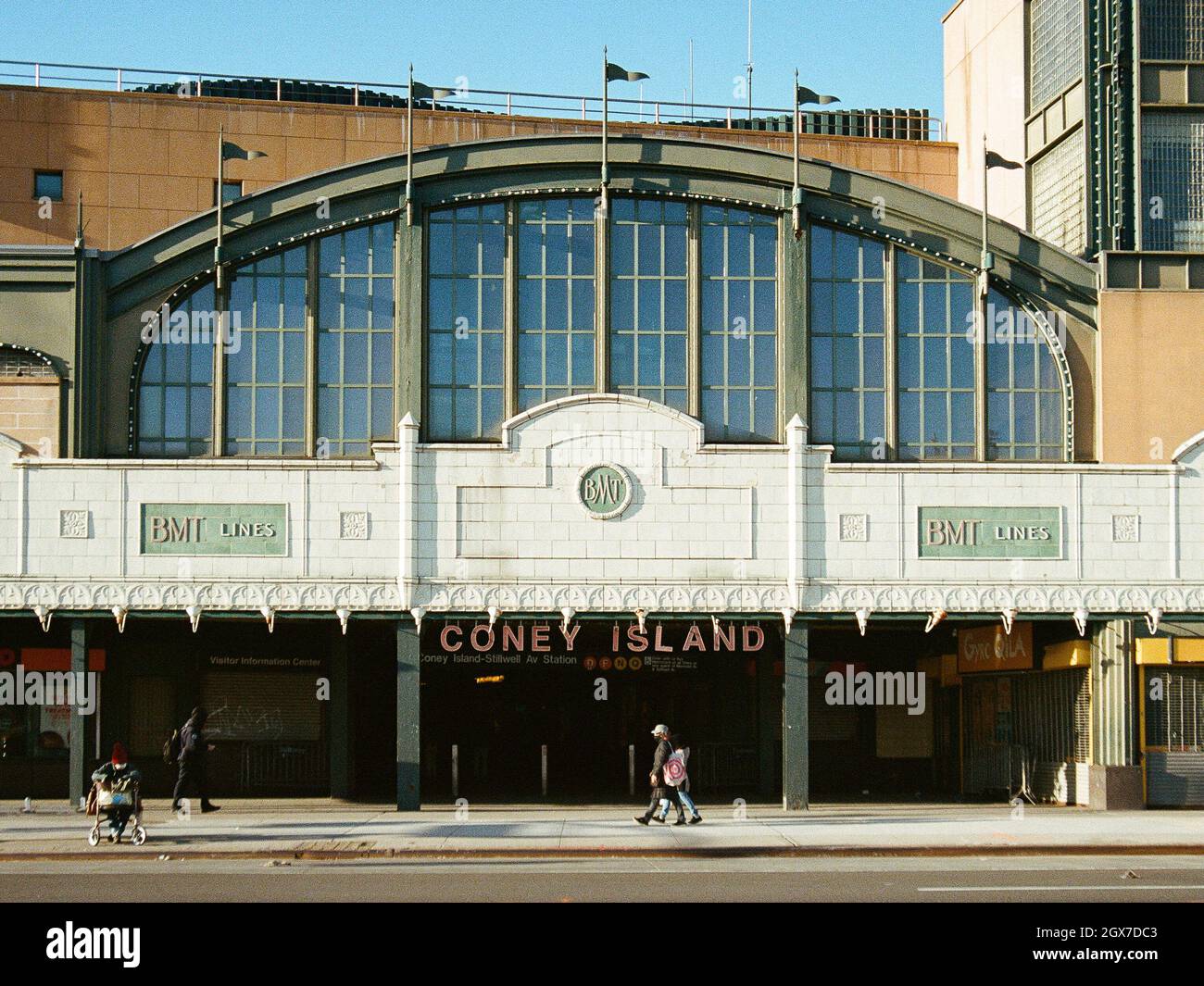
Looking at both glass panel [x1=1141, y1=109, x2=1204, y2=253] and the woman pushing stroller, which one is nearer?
the woman pushing stroller

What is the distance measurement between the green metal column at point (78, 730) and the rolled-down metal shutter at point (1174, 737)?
19949 mm

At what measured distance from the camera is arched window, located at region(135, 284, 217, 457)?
31.9 metres

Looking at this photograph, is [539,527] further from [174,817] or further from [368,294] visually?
[174,817]

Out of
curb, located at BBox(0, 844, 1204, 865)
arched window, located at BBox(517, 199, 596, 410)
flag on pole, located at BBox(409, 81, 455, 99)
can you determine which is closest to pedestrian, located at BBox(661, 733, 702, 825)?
curb, located at BBox(0, 844, 1204, 865)

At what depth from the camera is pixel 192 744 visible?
2911 cm

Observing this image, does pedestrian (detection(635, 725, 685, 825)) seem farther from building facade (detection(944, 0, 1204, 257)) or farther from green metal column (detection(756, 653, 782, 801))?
building facade (detection(944, 0, 1204, 257))

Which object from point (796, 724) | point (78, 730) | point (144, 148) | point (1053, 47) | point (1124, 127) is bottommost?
point (78, 730)

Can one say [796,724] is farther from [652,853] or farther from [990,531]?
[652,853]

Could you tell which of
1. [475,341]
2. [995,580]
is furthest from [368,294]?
[995,580]

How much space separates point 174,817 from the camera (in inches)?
1134

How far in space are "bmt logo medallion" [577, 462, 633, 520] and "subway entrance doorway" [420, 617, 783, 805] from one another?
18.0 ft

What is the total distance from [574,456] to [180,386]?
8026mm

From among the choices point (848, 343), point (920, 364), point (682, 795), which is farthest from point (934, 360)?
point (682, 795)

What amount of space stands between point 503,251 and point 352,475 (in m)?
5.42
